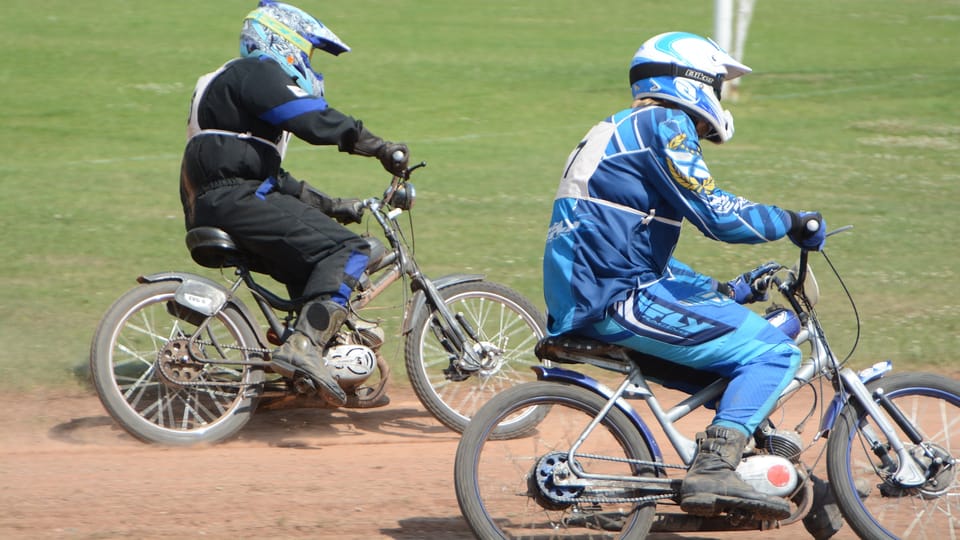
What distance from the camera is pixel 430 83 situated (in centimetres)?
2311

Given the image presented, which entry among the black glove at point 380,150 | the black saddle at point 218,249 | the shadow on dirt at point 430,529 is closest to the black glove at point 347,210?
the black saddle at point 218,249

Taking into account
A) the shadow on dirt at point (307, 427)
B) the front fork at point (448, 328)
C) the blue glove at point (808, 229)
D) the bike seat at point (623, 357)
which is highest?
the blue glove at point (808, 229)

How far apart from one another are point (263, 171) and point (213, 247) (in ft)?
1.49

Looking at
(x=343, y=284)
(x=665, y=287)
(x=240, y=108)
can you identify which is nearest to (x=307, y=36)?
(x=240, y=108)

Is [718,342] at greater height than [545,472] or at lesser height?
greater

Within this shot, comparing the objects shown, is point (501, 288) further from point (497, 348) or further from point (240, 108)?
point (240, 108)

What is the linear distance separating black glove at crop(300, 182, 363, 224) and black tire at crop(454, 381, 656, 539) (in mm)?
2223

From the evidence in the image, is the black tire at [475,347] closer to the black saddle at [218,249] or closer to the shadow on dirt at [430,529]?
the black saddle at [218,249]

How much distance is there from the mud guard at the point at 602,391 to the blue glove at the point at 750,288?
66cm

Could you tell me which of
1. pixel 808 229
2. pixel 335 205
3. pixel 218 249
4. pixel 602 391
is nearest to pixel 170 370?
pixel 218 249

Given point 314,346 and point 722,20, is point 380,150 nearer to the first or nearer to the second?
point 314,346

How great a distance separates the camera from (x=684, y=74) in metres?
4.86

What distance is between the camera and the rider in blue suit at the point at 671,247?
472 cm

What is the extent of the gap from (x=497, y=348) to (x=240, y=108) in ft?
5.99
